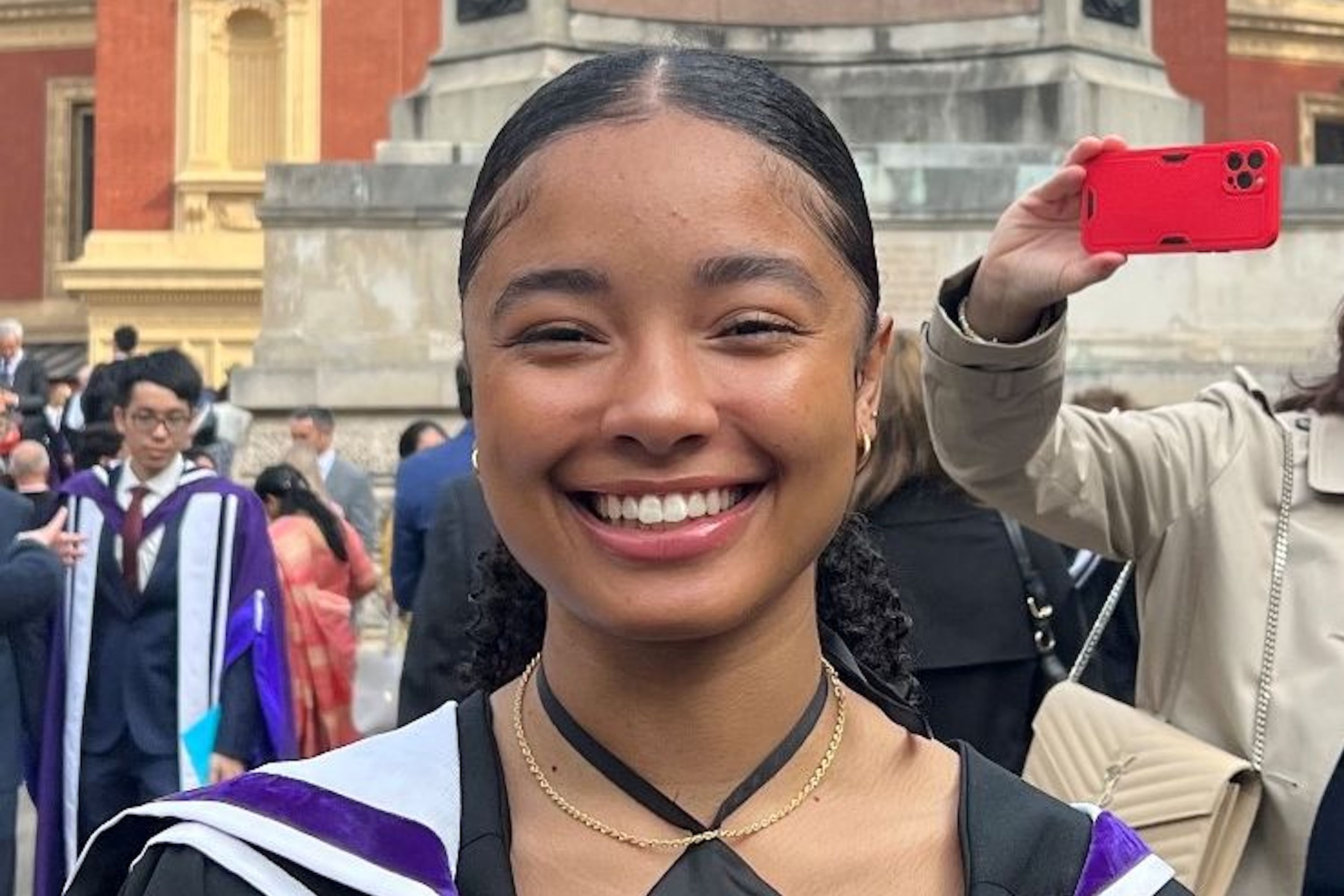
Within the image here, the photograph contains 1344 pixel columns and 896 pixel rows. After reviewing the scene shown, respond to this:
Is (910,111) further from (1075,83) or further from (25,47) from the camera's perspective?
(25,47)

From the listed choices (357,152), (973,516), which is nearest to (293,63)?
(357,152)

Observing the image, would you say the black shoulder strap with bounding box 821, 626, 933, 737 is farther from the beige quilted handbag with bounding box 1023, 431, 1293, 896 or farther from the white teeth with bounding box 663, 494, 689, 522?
the beige quilted handbag with bounding box 1023, 431, 1293, 896

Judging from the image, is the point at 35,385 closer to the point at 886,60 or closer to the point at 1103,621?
the point at 886,60

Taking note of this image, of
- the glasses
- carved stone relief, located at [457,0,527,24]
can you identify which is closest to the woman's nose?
the glasses

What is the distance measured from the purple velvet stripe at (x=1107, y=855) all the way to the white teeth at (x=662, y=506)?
1.32 feet

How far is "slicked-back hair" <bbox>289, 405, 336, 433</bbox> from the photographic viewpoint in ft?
36.9

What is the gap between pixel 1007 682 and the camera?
5.45 m

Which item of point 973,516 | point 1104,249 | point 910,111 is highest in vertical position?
point 910,111

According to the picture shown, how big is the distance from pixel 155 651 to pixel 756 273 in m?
5.43

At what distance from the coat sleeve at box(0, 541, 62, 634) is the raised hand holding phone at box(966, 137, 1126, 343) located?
13.7 feet

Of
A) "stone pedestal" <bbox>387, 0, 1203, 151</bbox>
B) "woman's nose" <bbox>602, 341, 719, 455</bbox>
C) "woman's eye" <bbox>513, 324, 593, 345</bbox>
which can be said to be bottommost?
"woman's nose" <bbox>602, 341, 719, 455</bbox>

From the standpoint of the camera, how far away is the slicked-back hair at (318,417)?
11258 mm

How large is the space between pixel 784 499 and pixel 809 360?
0.11m

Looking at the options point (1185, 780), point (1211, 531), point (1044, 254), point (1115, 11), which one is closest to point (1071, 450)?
point (1211, 531)
